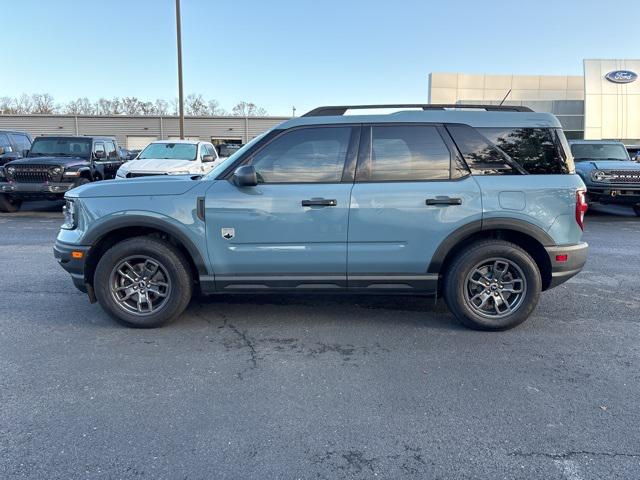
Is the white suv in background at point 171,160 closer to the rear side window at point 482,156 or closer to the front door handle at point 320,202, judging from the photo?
the front door handle at point 320,202

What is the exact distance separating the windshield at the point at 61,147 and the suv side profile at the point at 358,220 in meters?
9.96

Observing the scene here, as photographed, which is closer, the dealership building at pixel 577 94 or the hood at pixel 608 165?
the hood at pixel 608 165

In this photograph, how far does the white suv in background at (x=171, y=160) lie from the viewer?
11.9 metres

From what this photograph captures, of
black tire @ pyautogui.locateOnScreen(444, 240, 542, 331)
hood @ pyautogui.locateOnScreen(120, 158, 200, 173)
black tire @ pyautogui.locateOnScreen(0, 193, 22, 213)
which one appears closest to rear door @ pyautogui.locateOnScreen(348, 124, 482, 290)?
black tire @ pyautogui.locateOnScreen(444, 240, 542, 331)

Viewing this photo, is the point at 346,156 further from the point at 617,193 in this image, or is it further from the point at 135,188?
the point at 617,193

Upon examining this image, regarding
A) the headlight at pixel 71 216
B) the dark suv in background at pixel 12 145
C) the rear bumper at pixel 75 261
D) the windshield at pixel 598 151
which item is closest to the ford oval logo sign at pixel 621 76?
the windshield at pixel 598 151

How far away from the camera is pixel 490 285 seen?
4.48m

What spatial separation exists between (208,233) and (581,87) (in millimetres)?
38378

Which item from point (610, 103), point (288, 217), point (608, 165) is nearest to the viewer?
point (288, 217)

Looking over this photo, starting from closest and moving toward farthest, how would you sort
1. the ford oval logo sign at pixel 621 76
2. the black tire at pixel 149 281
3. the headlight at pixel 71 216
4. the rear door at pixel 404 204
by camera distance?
the rear door at pixel 404 204, the black tire at pixel 149 281, the headlight at pixel 71 216, the ford oval logo sign at pixel 621 76

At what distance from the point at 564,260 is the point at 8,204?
1338 cm

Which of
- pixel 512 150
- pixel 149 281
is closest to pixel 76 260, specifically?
pixel 149 281

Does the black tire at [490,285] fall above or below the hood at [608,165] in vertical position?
below

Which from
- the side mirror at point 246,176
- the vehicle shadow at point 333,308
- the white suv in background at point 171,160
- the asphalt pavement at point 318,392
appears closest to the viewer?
the asphalt pavement at point 318,392
